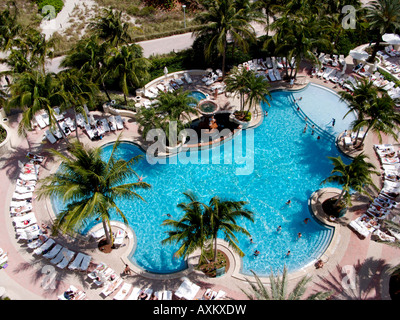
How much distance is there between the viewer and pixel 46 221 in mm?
25781

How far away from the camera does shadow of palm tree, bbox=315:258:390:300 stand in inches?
845

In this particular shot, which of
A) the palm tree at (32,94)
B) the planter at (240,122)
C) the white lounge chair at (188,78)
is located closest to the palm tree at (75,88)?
the palm tree at (32,94)

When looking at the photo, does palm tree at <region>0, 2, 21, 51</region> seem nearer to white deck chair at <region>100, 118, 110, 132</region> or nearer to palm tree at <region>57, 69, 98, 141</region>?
palm tree at <region>57, 69, 98, 141</region>

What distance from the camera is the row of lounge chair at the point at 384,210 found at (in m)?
24.2

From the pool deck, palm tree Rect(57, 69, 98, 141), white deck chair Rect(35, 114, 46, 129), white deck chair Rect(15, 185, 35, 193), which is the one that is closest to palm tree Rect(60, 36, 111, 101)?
palm tree Rect(57, 69, 98, 141)

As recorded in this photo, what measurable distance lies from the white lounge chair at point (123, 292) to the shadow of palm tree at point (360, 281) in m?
12.4

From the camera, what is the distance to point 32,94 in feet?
83.7

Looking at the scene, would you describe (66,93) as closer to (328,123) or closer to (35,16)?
(328,123)

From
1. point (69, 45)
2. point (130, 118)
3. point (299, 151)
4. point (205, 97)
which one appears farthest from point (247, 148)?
point (69, 45)

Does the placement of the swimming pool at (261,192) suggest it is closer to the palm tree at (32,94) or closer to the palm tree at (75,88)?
the palm tree at (75,88)

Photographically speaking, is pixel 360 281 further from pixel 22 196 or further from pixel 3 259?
pixel 22 196

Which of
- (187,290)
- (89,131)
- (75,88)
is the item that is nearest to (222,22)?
(75,88)

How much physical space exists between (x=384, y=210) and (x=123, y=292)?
19.7 metres

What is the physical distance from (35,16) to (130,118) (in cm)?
2672
